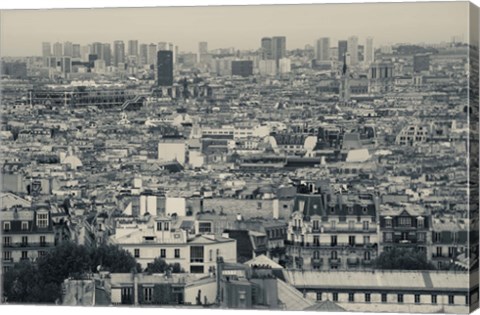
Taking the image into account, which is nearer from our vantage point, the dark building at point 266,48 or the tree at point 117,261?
the dark building at point 266,48

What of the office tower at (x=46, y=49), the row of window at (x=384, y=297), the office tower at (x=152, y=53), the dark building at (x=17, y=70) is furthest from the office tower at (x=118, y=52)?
the row of window at (x=384, y=297)

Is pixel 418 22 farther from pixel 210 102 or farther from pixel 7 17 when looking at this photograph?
pixel 7 17

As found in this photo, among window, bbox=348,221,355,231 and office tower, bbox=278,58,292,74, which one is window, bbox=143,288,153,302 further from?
office tower, bbox=278,58,292,74

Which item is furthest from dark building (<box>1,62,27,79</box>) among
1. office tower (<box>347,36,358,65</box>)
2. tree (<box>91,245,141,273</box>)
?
office tower (<box>347,36,358,65</box>)

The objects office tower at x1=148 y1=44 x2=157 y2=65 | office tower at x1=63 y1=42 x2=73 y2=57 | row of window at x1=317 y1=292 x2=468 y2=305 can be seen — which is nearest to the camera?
row of window at x1=317 y1=292 x2=468 y2=305

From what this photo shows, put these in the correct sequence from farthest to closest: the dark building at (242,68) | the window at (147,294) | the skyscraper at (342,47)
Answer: the window at (147,294) < the dark building at (242,68) < the skyscraper at (342,47)

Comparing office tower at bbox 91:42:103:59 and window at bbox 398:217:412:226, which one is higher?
office tower at bbox 91:42:103:59

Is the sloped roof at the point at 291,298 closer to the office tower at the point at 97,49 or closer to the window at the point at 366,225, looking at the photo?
the window at the point at 366,225

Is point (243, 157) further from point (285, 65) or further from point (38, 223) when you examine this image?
point (38, 223)
